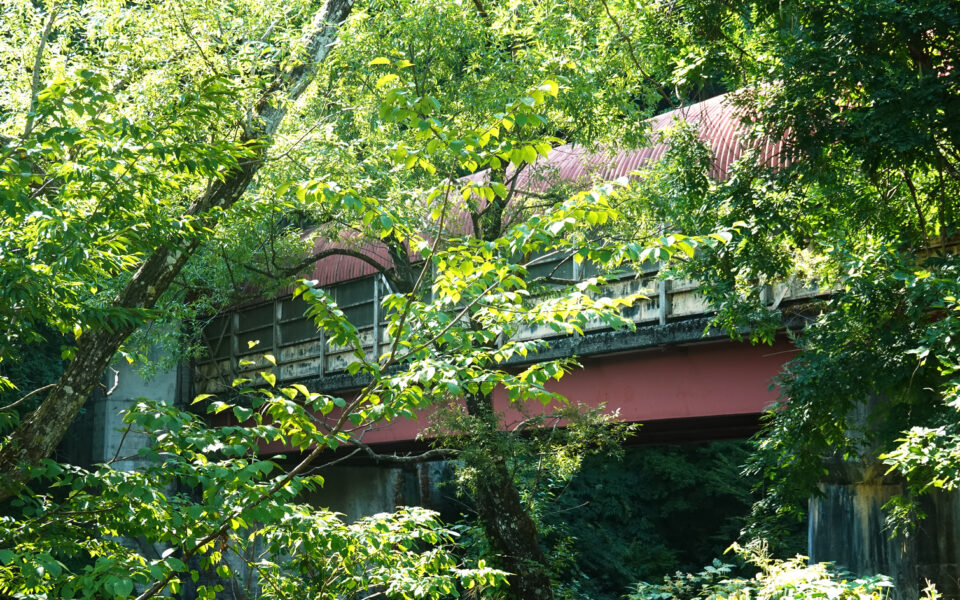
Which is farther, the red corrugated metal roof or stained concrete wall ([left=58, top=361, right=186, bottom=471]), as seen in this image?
stained concrete wall ([left=58, top=361, right=186, bottom=471])

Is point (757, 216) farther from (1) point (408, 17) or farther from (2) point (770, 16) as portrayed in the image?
(1) point (408, 17)

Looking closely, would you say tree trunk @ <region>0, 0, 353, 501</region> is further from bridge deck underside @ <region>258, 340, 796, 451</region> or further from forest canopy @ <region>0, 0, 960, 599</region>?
bridge deck underside @ <region>258, 340, 796, 451</region>

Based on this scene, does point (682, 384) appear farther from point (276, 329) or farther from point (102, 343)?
point (276, 329)

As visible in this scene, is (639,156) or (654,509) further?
(654,509)

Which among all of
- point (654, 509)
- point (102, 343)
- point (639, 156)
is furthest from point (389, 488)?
point (102, 343)

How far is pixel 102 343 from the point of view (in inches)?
266

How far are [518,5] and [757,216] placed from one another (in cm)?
413

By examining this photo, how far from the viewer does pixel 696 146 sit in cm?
856

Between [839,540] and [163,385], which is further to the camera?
[163,385]

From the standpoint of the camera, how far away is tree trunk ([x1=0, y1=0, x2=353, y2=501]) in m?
6.39

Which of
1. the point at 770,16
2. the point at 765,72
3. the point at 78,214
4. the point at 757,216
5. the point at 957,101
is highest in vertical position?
the point at 770,16

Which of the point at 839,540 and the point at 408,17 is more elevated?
the point at 408,17

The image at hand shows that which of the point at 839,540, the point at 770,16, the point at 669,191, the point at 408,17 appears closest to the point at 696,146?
the point at 669,191

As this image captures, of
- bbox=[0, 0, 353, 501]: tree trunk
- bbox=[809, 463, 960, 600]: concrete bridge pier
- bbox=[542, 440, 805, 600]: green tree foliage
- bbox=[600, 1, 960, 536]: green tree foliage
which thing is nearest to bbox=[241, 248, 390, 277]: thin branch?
bbox=[0, 0, 353, 501]: tree trunk
